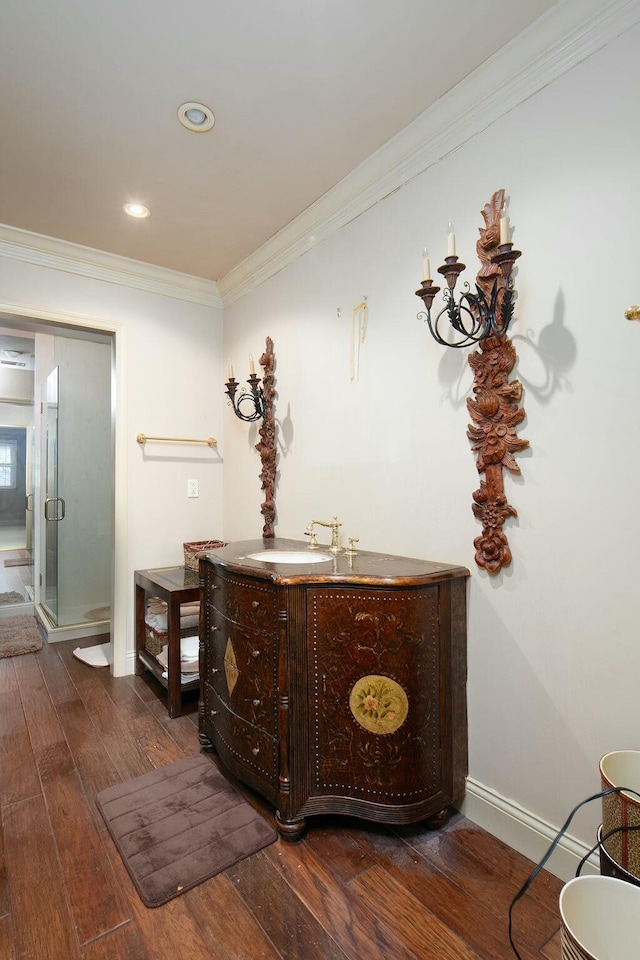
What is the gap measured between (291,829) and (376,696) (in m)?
0.53

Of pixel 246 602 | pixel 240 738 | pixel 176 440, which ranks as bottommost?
pixel 240 738

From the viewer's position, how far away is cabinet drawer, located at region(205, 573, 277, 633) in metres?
1.66

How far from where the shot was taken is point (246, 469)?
3096 mm

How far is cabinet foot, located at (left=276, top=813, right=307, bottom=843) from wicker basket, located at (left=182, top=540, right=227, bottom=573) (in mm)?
1538

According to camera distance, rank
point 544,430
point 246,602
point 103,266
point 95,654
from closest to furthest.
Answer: point 544,430 → point 246,602 → point 103,266 → point 95,654

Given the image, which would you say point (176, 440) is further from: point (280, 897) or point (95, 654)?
point (280, 897)

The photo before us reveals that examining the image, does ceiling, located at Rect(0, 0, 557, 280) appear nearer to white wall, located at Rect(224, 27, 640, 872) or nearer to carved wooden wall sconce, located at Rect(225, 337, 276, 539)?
white wall, located at Rect(224, 27, 640, 872)

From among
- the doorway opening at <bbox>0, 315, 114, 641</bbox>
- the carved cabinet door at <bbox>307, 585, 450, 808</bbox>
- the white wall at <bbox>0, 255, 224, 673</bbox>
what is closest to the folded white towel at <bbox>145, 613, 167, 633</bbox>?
the white wall at <bbox>0, 255, 224, 673</bbox>

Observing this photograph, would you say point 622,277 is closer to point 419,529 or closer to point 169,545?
point 419,529

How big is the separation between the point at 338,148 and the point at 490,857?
2649mm

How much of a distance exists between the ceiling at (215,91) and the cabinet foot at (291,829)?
2512 millimetres

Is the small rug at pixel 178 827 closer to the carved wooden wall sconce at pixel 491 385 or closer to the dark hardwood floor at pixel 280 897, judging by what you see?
the dark hardwood floor at pixel 280 897

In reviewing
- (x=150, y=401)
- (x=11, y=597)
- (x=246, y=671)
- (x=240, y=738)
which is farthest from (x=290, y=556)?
(x=11, y=597)

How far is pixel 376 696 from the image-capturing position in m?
1.54
